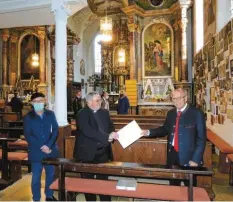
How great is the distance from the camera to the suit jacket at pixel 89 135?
3.42 m

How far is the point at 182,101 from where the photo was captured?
336 cm

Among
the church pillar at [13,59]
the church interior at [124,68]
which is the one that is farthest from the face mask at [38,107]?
the church pillar at [13,59]

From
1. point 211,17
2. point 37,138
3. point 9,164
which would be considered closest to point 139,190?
point 37,138

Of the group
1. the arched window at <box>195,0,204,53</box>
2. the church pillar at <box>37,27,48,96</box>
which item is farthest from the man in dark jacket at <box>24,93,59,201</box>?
the church pillar at <box>37,27,48,96</box>

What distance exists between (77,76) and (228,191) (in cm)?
1472

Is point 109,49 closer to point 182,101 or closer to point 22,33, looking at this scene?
point 22,33

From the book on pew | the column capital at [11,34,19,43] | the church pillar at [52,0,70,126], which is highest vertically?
the column capital at [11,34,19,43]

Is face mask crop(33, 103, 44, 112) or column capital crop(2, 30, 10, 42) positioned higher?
column capital crop(2, 30, 10, 42)

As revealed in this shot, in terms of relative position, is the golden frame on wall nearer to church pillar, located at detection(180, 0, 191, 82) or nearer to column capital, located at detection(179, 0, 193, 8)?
church pillar, located at detection(180, 0, 191, 82)

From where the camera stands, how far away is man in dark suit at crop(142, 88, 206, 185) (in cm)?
325

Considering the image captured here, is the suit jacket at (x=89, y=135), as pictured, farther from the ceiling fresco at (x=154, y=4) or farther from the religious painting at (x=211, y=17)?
the ceiling fresco at (x=154, y=4)

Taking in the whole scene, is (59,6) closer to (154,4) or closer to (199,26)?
(199,26)

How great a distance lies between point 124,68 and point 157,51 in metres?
4.11

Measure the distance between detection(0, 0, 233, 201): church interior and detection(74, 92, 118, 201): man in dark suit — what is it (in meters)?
0.42
